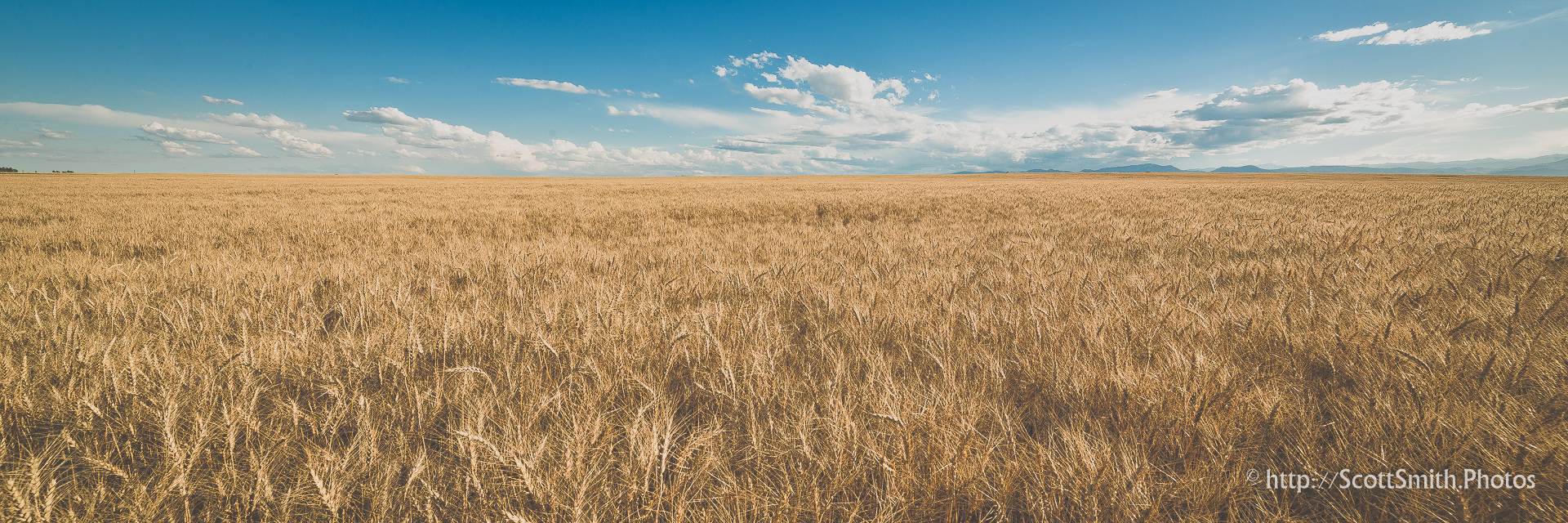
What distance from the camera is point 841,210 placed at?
33.4 ft

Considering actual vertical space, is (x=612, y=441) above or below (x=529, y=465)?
below

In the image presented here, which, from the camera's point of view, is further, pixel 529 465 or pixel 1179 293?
pixel 1179 293

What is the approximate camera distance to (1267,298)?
2668mm

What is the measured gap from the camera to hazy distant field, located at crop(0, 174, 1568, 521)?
3.42 feet

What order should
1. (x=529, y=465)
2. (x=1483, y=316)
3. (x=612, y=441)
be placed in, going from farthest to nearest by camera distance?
(x=1483, y=316)
(x=612, y=441)
(x=529, y=465)

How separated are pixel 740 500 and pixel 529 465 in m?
0.42

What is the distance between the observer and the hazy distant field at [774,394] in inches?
41.0

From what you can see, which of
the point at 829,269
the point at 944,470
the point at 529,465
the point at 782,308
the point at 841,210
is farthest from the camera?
the point at 841,210

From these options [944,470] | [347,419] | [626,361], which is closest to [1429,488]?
[944,470]

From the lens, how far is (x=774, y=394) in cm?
147

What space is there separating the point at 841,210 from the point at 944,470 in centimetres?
924

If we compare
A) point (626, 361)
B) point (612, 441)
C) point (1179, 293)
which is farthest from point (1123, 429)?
point (1179, 293)

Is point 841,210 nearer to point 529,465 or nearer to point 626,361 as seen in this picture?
point 626,361

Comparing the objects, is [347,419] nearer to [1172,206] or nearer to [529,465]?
[529,465]
